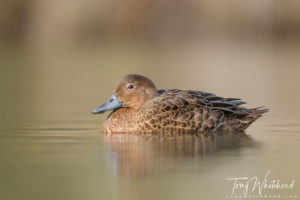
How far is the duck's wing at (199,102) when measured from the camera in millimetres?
9516

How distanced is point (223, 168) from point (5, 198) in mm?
2174

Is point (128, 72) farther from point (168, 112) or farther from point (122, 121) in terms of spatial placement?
point (168, 112)

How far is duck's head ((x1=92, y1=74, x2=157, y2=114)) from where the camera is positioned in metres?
9.81

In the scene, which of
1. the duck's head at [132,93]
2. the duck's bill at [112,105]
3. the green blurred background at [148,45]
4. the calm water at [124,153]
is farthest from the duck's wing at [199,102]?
the green blurred background at [148,45]

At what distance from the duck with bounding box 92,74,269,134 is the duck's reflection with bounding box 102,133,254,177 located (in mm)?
173

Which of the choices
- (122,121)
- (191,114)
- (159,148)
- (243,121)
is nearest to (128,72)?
(122,121)

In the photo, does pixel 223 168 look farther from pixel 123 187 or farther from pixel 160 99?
pixel 160 99

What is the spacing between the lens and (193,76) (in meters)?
18.9

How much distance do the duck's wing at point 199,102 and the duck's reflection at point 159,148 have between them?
0.42 m

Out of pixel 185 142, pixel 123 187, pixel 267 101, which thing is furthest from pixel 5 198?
pixel 267 101

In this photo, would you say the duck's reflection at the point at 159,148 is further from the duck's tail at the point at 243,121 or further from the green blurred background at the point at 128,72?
the duck's tail at the point at 243,121

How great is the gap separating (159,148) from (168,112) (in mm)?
1318

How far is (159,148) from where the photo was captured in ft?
26.8

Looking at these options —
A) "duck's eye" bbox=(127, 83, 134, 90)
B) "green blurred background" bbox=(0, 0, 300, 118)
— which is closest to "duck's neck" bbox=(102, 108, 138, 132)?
"duck's eye" bbox=(127, 83, 134, 90)
